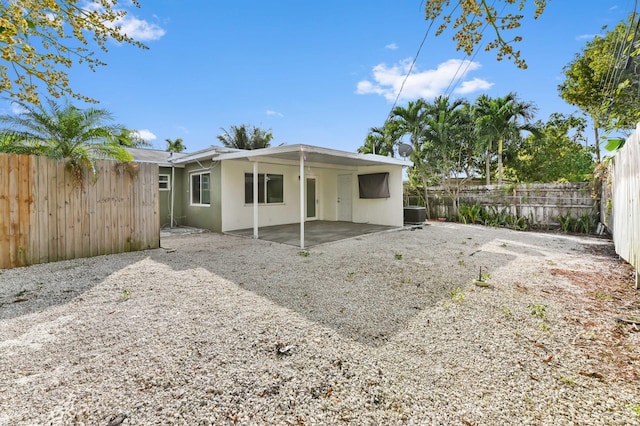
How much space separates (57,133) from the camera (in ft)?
18.7

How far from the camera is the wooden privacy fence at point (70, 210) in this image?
514 cm

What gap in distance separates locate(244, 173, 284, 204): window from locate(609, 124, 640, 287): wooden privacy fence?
8980 mm

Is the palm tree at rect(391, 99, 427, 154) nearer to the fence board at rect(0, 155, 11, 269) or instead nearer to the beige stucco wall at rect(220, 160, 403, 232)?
the beige stucco wall at rect(220, 160, 403, 232)

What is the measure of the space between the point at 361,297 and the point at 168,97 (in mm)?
13640

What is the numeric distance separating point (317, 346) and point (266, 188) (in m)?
8.44

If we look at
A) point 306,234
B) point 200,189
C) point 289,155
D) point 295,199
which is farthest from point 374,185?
point 200,189

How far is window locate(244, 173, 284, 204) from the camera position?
400 inches

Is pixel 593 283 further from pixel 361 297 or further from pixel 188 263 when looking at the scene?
pixel 188 263

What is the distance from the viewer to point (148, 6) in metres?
4.32

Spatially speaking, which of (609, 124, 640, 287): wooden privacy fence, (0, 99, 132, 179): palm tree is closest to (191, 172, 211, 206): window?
(0, 99, 132, 179): palm tree

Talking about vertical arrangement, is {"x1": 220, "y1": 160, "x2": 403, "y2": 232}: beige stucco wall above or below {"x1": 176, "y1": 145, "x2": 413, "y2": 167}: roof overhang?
below

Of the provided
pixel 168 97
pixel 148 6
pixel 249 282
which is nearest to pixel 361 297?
pixel 249 282

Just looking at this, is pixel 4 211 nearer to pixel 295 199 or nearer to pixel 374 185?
pixel 295 199

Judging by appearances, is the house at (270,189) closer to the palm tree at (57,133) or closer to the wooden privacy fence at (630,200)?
the palm tree at (57,133)
